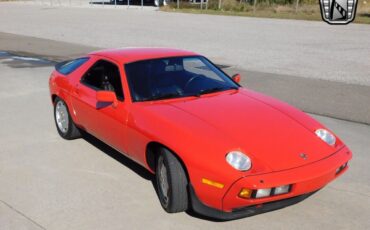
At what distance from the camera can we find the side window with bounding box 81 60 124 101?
502 centimetres

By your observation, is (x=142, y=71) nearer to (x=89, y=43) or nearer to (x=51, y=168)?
(x=51, y=168)

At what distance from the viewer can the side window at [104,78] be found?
197 inches

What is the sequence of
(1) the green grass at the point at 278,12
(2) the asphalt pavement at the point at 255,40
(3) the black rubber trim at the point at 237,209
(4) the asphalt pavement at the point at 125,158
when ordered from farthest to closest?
(1) the green grass at the point at 278,12 → (2) the asphalt pavement at the point at 255,40 → (4) the asphalt pavement at the point at 125,158 → (3) the black rubber trim at the point at 237,209

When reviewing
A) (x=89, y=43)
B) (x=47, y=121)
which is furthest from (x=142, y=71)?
(x=89, y=43)

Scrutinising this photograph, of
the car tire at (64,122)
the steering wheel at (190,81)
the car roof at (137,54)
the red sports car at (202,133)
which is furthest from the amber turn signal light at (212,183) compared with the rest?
the car tire at (64,122)

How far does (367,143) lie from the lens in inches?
240

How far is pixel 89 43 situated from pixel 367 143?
42.0ft

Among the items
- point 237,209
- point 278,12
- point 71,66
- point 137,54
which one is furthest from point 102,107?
point 278,12

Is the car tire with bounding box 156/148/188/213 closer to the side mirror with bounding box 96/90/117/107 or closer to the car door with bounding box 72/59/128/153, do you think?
the car door with bounding box 72/59/128/153

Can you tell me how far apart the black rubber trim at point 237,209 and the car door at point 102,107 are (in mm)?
1163

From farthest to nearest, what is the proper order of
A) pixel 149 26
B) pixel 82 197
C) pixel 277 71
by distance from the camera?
pixel 149 26
pixel 277 71
pixel 82 197

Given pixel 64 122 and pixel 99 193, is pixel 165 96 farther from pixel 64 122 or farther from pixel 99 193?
pixel 64 122

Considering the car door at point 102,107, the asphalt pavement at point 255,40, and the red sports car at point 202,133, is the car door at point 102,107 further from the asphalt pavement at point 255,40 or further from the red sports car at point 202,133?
the asphalt pavement at point 255,40

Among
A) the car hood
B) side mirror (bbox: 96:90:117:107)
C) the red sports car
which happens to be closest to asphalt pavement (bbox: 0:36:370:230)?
the red sports car
